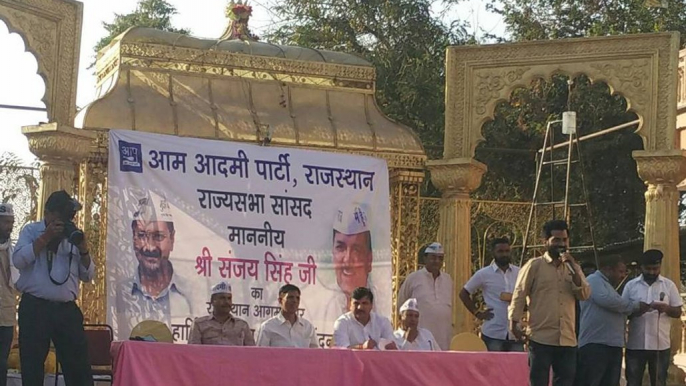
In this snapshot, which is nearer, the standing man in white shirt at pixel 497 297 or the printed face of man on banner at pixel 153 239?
the printed face of man on banner at pixel 153 239

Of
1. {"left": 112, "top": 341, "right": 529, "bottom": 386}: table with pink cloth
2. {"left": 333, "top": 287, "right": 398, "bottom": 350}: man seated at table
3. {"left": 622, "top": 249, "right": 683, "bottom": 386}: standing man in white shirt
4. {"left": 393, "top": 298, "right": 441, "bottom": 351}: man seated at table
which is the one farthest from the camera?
{"left": 622, "top": 249, "right": 683, "bottom": 386}: standing man in white shirt

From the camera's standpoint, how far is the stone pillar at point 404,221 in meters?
11.0

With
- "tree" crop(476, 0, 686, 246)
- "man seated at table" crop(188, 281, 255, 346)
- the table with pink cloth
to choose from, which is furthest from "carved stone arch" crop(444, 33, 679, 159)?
"tree" crop(476, 0, 686, 246)

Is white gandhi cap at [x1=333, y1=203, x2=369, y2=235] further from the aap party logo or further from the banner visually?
the aap party logo

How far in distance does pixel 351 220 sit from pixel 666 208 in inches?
113

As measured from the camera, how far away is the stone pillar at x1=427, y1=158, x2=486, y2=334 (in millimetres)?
10906

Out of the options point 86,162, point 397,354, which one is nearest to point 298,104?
point 86,162

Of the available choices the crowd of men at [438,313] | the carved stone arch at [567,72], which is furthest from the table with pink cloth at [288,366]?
the carved stone arch at [567,72]

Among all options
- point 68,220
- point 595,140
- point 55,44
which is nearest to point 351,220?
point 55,44

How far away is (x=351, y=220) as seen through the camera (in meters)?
9.80

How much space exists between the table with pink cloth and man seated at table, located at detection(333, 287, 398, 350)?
99 cm

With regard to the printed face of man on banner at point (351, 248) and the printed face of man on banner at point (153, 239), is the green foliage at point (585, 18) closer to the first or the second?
the printed face of man on banner at point (351, 248)

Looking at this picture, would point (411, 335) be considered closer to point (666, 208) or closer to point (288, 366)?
point (288, 366)

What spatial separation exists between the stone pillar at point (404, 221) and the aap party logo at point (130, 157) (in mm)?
2940
